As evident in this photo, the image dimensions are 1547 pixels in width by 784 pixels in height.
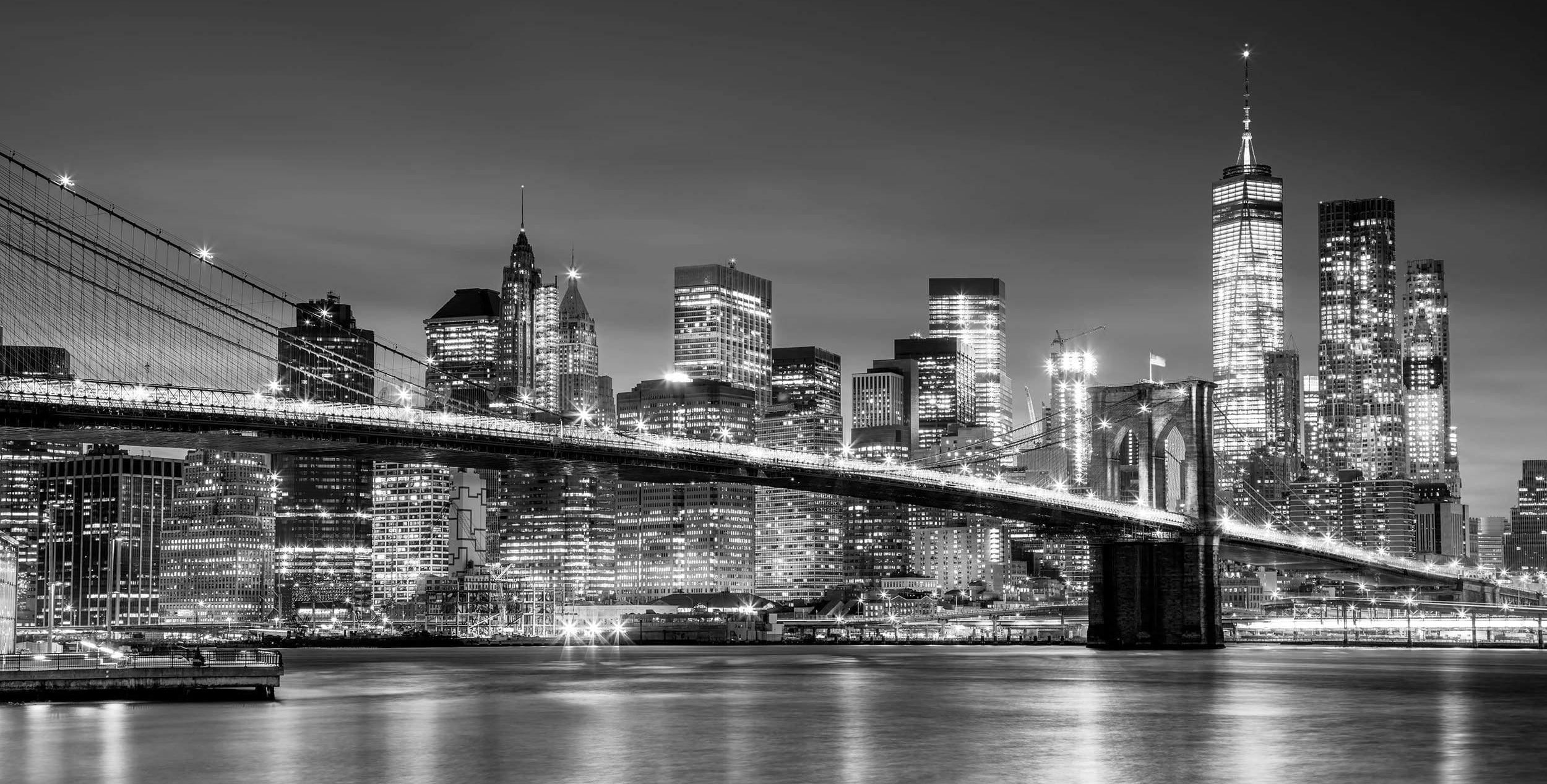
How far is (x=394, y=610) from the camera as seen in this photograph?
196000 mm

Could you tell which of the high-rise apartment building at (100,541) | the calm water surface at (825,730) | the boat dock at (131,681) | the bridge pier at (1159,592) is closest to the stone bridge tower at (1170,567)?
the bridge pier at (1159,592)

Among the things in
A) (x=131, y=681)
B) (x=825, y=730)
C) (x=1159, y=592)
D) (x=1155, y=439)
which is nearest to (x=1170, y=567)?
(x=1159, y=592)

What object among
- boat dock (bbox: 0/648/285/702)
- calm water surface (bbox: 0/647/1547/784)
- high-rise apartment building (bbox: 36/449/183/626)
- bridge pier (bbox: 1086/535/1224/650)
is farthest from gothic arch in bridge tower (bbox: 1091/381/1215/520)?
high-rise apartment building (bbox: 36/449/183/626)

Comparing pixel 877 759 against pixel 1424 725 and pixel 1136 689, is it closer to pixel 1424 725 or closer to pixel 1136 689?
pixel 1424 725

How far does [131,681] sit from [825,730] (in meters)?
18.6

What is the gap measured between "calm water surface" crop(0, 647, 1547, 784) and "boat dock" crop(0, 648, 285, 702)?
137cm

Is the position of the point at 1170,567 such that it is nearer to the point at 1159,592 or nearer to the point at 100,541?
the point at 1159,592

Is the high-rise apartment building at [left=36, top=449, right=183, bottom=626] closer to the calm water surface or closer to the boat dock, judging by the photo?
the calm water surface

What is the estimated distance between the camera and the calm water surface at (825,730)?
33438 millimetres

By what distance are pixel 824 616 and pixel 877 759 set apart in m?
135

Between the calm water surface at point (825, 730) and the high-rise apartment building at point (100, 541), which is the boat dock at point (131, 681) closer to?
the calm water surface at point (825, 730)

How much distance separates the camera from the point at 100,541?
637 ft

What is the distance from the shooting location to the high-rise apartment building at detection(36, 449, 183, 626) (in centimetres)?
19275

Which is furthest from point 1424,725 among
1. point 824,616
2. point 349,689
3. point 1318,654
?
point 824,616
